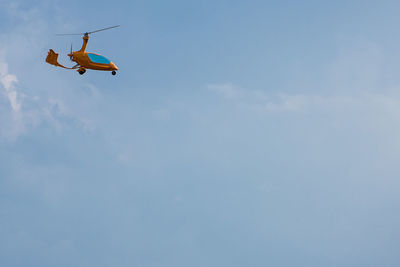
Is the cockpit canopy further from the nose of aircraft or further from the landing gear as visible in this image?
the landing gear

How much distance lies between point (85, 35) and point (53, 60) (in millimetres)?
8109

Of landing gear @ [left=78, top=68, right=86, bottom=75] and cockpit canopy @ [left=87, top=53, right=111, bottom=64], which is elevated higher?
cockpit canopy @ [left=87, top=53, right=111, bottom=64]

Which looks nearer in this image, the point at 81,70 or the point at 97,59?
the point at 81,70

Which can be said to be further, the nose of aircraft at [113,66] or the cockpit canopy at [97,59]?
the nose of aircraft at [113,66]

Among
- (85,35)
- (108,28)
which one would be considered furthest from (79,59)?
(108,28)

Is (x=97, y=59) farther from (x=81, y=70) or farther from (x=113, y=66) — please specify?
(x=81, y=70)

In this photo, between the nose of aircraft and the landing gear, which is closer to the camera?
the landing gear

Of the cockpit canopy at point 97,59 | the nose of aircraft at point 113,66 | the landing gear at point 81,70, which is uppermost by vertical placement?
the nose of aircraft at point 113,66

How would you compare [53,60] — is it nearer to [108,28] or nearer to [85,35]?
[85,35]

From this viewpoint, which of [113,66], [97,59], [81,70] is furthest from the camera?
[113,66]

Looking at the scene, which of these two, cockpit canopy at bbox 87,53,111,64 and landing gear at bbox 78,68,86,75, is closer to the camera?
landing gear at bbox 78,68,86,75

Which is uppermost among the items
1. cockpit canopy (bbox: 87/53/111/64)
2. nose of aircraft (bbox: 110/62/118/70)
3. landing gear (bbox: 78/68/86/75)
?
nose of aircraft (bbox: 110/62/118/70)

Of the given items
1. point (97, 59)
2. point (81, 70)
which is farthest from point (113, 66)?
point (81, 70)

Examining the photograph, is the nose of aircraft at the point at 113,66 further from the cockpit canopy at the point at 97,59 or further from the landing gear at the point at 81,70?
the landing gear at the point at 81,70
